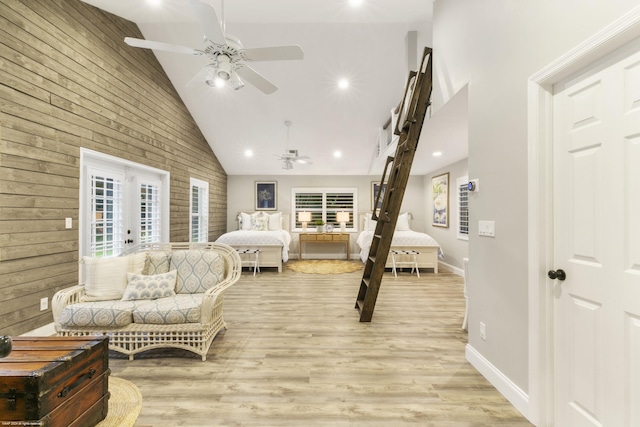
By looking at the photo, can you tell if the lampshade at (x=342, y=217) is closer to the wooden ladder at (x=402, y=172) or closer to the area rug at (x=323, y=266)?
the area rug at (x=323, y=266)

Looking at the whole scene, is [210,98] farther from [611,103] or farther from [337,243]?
[611,103]

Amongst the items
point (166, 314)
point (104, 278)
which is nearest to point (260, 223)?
point (104, 278)

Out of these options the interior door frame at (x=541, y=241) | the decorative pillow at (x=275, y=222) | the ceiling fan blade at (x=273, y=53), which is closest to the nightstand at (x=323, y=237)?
the decorative pillow at (x=275, y=222)

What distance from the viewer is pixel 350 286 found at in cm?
477

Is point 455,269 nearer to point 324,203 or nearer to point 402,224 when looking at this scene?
point 402,224

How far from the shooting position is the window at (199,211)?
234 inches

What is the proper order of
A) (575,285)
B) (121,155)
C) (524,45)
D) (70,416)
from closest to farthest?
(70,416) → (575,285) → (524,45) → (121,155)

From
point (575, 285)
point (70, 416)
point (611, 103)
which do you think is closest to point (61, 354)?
point (70, 416)

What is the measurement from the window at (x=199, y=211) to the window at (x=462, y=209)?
5517 mm

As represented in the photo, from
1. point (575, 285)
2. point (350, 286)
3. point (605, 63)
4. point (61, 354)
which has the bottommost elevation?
point (350, 286)

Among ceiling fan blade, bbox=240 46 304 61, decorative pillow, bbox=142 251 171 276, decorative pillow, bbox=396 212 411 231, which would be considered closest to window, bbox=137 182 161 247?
decorative pillow, bbox=142 251 171 276

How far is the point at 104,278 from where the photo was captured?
259cm

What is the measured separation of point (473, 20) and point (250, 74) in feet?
6.59

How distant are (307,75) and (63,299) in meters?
4.42
